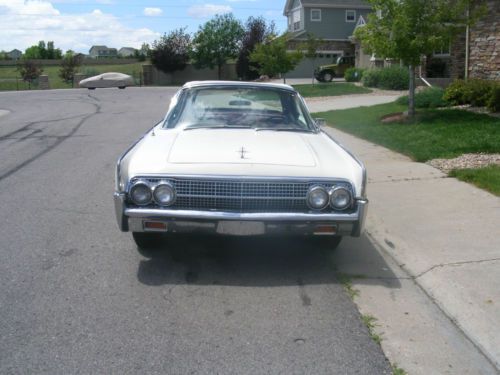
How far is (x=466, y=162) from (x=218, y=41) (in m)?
47.3

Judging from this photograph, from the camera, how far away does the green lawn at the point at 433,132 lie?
1017 centimetres

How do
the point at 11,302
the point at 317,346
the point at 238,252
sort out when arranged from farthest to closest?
the point at 238,252, the point at 11,302, the point at 317,346

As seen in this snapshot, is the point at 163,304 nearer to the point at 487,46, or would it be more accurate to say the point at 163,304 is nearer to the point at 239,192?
the point at 239,192

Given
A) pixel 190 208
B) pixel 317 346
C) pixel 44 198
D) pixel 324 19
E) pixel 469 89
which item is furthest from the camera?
pixel 324 19

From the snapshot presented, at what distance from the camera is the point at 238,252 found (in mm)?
5625

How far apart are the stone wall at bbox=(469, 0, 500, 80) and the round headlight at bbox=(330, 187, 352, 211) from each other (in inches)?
584

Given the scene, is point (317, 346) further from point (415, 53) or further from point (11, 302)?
point (415, 53)

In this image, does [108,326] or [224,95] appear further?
[224,95]

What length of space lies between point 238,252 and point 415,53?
9.49 m

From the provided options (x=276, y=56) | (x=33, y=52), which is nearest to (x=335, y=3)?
(x=276, y=56)

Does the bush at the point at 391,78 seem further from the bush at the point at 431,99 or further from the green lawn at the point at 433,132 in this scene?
the green lawn at the point at 433,132

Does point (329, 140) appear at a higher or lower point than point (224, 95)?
lower

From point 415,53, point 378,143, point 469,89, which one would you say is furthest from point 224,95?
point 469,89

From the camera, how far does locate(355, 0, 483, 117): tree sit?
43.7ft
